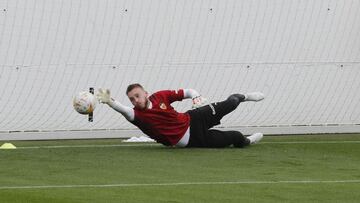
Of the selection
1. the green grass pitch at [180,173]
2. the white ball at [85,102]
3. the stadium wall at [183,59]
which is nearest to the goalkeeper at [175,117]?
the white ball at [85,102]

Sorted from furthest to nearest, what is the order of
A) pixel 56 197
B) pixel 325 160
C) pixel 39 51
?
pixel 39 51
pixel 325 160
pixel 56 197

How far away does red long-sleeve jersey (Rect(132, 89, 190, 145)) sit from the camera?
1527cm

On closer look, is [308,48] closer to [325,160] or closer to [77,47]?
[77,47]

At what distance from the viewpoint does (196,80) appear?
2014cm

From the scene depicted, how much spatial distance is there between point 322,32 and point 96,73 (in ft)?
13.6

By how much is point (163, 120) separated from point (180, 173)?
9.89ft

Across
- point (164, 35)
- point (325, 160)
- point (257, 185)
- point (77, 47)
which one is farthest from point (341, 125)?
point (257, 185)

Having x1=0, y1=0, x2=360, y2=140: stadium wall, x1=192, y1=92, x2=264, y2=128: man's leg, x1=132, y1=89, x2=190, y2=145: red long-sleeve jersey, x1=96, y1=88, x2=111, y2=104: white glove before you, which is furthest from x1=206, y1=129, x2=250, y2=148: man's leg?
x1=0, y1=0, x2=360, y2=140: stadium wall

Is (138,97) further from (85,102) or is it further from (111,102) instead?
(85,102)

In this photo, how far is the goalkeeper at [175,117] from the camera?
49.9ft

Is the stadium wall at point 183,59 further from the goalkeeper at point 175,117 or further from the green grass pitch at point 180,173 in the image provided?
the goalkeeper at point 175,117

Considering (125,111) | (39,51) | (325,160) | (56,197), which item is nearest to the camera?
(56,197)

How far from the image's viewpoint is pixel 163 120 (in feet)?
50.5

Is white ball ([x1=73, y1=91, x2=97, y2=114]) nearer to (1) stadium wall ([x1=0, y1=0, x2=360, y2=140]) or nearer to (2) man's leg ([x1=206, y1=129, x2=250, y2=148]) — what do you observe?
(2) man's leg ([x1=206, y1=129, x2=250, y2=148])
